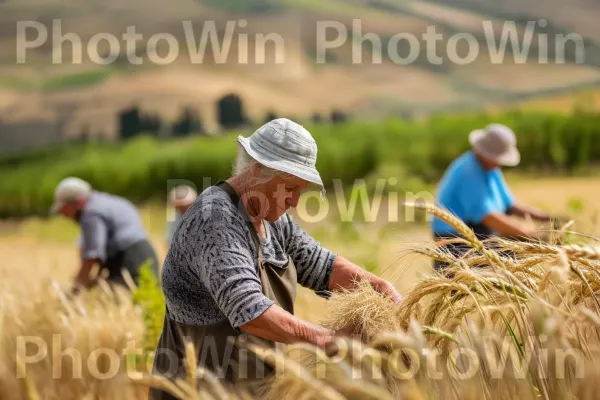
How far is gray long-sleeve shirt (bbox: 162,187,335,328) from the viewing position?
263 cm

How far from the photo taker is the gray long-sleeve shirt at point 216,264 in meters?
2.63

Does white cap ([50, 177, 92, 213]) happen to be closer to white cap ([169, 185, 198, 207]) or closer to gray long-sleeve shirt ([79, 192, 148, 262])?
gray long-sleeve shirt ([79, 192, 148, 262])

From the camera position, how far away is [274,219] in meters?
2.88

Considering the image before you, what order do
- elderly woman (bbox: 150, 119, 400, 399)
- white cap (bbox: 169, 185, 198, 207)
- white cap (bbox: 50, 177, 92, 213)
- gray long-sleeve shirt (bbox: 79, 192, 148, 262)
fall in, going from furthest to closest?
white cap (bbox: 169, 185, 198, 207) → white cap (bbox: 50, 177, 92, 213) → gray long-sleeve shirt (bbox: 79, 192, 148, 262) → elderly woman (bbox: 150, 119, 400, 399)

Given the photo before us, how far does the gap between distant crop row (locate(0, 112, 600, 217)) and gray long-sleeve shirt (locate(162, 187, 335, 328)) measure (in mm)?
21193

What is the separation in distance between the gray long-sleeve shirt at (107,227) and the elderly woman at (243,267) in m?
3.22

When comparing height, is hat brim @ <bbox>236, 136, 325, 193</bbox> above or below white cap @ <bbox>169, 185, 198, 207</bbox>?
above

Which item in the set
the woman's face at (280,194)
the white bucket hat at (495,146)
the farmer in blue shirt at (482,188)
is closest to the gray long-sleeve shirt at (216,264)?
the woman's face at (280,194)

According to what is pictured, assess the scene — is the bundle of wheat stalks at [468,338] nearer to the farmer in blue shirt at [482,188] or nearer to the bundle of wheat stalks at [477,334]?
the bundle of wheat stalks at [477,334]

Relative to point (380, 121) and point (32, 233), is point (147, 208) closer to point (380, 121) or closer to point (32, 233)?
point (32, 233)

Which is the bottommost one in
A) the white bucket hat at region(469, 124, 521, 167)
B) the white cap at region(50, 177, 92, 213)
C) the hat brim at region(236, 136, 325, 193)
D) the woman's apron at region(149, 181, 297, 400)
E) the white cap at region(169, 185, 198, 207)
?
the woman's apron at region(149, 181, 297, 400)

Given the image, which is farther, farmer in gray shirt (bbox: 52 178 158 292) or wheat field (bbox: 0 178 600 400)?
farmer in gray shirt (bbox: 52 178 158 292)

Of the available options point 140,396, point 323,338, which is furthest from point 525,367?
point 140,396

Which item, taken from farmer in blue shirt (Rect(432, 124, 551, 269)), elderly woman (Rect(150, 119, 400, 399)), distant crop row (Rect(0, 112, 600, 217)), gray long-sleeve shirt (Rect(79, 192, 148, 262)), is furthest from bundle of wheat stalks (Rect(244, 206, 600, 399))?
distant crop row (Rect(0, 112, 600, 217))
